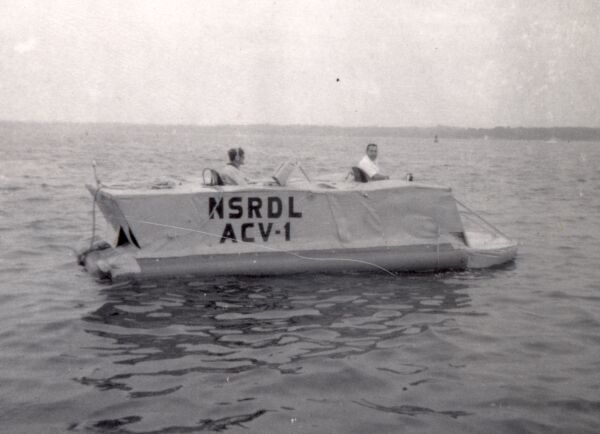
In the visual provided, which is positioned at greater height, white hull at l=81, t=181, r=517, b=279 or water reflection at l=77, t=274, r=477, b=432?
white hull at l=81, t=181, r=517, b=279

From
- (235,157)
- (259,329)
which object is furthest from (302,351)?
(235,157)

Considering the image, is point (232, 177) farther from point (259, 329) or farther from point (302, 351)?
point (302, 351)

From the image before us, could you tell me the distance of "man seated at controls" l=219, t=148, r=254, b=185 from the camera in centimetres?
961

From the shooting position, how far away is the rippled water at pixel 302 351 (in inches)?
200

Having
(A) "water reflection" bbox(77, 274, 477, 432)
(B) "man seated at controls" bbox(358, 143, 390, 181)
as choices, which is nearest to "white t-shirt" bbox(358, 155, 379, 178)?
(B) "man seated at controls" bbox(358, 143, 390, 181)

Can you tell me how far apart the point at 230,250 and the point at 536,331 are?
4.27 metres

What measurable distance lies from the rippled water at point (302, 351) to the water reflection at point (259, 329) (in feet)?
0.08

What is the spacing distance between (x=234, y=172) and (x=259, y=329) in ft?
10.8

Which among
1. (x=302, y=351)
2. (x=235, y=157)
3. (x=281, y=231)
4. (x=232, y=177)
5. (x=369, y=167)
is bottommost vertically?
(x=302, y=351)

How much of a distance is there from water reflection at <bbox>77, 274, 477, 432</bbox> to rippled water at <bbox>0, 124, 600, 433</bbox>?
0.02 metres

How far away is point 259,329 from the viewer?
7.14 meters

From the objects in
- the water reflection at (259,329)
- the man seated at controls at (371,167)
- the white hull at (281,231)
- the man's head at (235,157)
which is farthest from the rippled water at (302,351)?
the man's head at (235,157)

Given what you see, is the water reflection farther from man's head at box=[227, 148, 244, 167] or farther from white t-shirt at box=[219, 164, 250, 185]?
man's head at box=[227, 148, 244, 167]

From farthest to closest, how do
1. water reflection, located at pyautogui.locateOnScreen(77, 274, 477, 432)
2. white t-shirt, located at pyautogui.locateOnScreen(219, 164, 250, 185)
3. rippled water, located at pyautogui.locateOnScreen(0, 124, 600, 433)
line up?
white t-shirt, located at pyautogui.locateOnScreen(219, 164, 250, 185), water reflection, located at pyautogui.locateOnScreen(77, 274, 477, 432), rippled water, located at pyautogui.locateOnScreen(0, 124, 600, 433)
